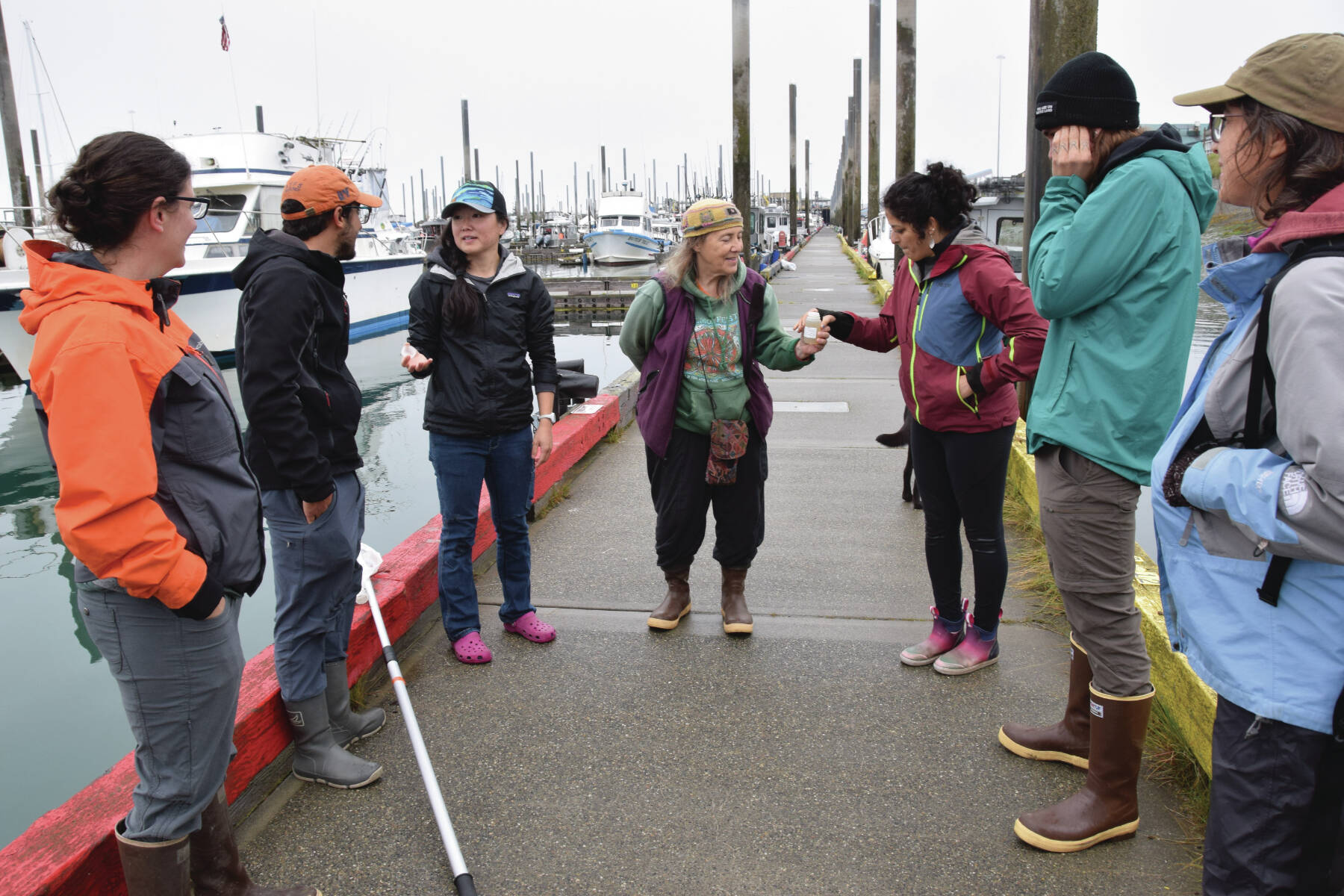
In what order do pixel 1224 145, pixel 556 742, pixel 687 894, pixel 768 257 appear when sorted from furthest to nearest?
pixel 768 257 → pixel 556 742 → pixel 687 894 → pixel 1224 145

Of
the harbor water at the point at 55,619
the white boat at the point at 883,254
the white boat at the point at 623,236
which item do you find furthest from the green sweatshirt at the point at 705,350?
the white boat at the point at 623,236

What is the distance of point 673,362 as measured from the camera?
4.02 m

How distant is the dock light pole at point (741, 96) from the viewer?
18766mm

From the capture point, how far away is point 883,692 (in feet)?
12.4

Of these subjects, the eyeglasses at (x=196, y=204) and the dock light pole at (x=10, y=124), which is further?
the dock light pole at (x=10, y=124)

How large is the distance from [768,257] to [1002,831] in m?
28.0

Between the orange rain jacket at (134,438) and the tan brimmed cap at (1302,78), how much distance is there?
228cm

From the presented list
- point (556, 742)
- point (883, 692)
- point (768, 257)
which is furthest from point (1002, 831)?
point (768, 257)

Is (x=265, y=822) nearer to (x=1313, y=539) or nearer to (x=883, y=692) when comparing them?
(x=883, y=692)

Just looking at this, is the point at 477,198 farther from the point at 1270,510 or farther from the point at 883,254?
the point at 883,254

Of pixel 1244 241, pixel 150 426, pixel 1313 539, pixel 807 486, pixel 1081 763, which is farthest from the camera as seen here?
pixel 807 486

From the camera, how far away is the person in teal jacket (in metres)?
2.51

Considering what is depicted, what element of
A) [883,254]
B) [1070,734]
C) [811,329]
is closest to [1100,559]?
[1070,734]

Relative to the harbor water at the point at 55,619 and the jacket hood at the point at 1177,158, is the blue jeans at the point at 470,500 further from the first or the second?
the jacket hood at the point at 1177,158
